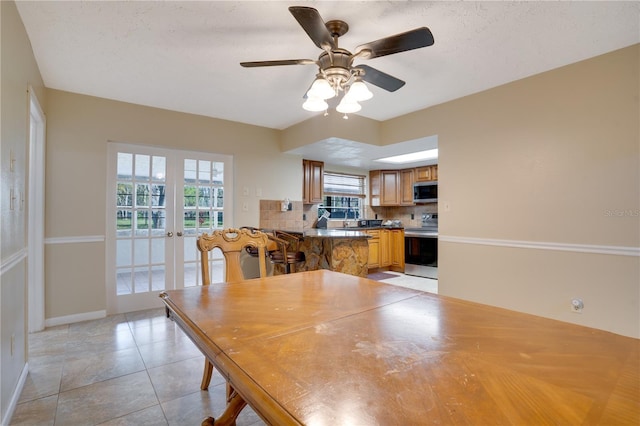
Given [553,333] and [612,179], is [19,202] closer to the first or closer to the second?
[553,333]

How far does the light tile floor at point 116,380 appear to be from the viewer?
1716 millimetres

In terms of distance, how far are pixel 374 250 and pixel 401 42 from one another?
433 centimetres

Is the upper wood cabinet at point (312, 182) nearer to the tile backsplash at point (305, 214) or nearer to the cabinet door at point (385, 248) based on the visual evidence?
the tile backsplash at point (305, 214)

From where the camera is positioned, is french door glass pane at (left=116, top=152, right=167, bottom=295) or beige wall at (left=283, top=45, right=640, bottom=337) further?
french door glass pane at (left=116, top=152, right=167, bottom=295)

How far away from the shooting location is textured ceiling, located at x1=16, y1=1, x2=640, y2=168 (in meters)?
1.84

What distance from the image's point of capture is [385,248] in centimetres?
577

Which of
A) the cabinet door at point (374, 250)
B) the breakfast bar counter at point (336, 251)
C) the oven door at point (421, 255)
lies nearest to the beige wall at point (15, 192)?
the breakfast bar counter at point (336, 251)

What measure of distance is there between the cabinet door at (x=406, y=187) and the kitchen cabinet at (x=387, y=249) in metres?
0.63

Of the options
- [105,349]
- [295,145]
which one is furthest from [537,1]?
[105,349]

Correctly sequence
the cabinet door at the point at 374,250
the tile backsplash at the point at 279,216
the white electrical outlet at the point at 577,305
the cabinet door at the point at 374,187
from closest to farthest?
the white electrical outlet at the point at 577,305 → the tile backsplash at the point at 279,216 → the cabinet door at the point at 374,250 → the cabinet door at the point at 374,187

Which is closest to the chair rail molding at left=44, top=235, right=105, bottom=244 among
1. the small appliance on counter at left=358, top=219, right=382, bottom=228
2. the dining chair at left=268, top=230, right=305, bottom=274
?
the dining chair at left=268, top=230, right=305, bottom=274

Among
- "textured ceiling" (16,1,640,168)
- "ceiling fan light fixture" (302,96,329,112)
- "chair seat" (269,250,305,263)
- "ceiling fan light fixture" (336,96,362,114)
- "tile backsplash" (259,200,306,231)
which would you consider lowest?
"chair seat" (269,250,305,263)

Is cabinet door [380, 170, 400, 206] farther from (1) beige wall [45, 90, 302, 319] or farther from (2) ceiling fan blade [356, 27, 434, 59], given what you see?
(2) ceiling fan blade [356, 27, 434, 59]

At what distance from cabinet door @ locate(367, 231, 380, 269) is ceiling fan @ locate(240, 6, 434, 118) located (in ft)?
12.2
